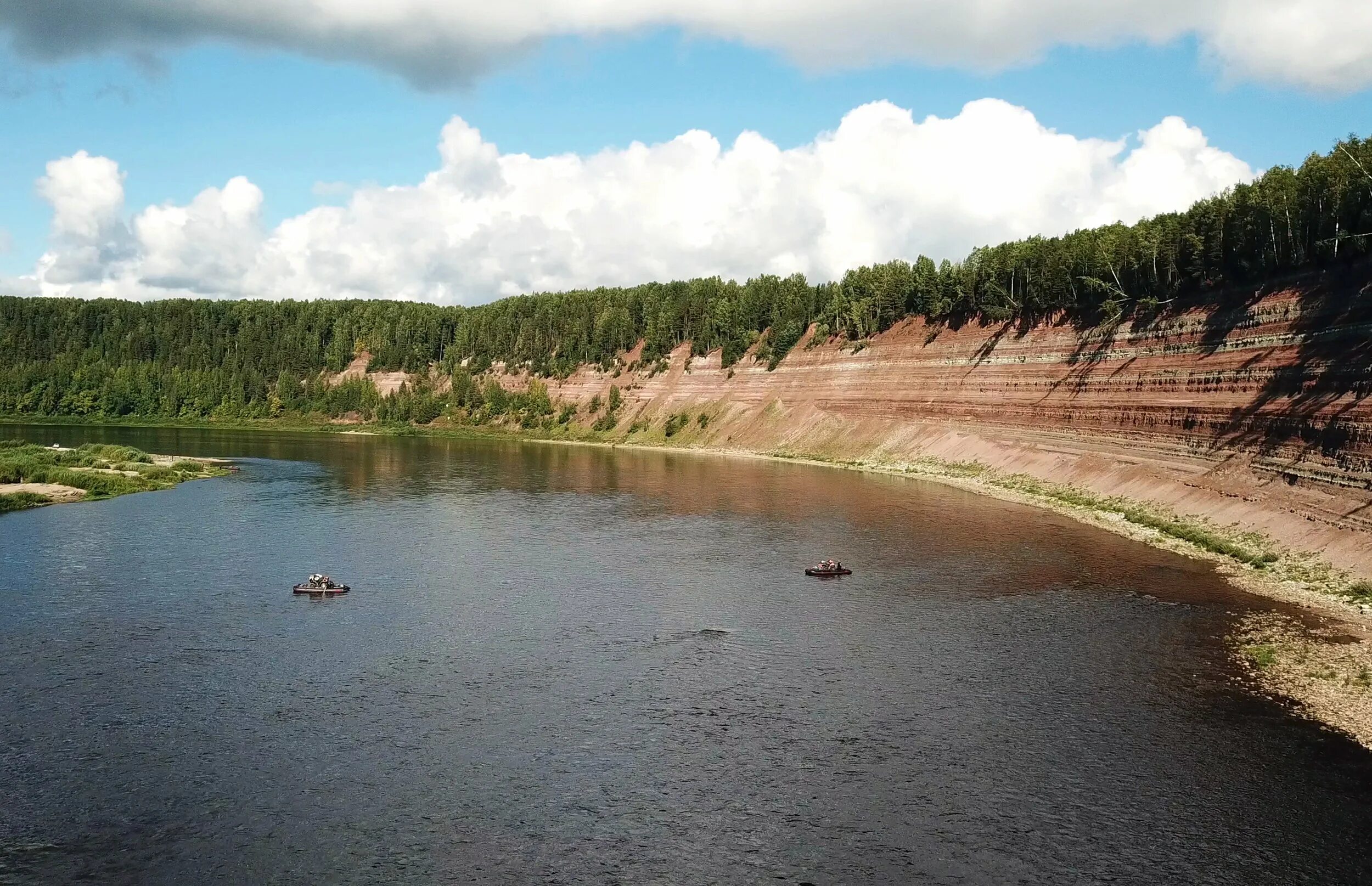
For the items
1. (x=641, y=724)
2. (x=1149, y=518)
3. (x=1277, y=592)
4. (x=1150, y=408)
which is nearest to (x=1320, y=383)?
(x=1149, y=518)

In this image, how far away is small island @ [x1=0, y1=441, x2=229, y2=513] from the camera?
74.0 meters

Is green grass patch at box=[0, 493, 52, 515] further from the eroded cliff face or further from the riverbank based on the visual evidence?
the eroded cliff face

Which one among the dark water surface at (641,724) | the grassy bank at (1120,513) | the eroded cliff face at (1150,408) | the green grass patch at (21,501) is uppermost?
the eroded cliff face at (1150,408)

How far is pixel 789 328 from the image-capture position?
168 meters

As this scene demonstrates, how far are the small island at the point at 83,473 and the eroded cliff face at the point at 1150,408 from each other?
82170 millimetres

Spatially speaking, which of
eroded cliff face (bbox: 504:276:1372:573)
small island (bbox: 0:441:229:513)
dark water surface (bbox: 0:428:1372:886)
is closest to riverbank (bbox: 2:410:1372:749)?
eroded cliff face (bbox: 504:276:1372:573)

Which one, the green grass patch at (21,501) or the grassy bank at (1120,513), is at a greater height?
the grassy bank at (1120,513)

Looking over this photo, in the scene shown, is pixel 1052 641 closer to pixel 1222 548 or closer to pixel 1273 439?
pixel 1222 548

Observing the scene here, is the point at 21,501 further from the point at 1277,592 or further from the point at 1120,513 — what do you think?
the point at 1120,513

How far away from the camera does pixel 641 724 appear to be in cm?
2934

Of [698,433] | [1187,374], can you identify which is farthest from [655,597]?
[698,433]

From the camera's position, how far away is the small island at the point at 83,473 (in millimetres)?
74000

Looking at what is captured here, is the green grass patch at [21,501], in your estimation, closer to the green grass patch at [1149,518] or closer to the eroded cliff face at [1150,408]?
the green grass patch at [1149,518]

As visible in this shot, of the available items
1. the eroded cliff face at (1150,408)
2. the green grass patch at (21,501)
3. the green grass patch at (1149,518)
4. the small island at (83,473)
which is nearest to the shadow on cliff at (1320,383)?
the eroded cliff face at (1150,408)
